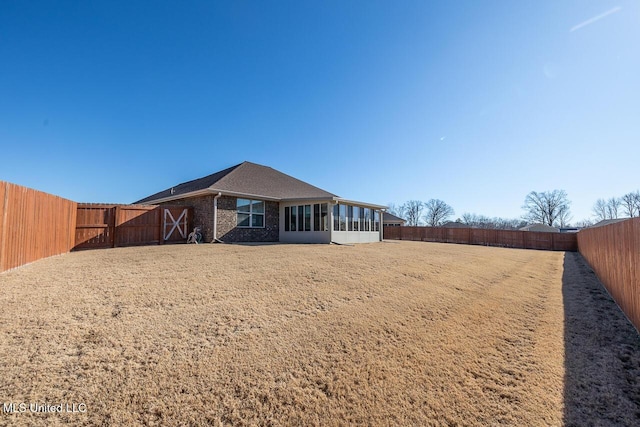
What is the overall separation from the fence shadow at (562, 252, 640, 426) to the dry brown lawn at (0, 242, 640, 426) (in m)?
0.02

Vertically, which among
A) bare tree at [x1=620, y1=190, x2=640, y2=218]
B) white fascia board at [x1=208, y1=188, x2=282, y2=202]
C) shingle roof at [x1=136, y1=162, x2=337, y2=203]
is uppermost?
bare tree at [x1=620, y1=190, x2=640, y2=218]

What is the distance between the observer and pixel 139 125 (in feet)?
46.4

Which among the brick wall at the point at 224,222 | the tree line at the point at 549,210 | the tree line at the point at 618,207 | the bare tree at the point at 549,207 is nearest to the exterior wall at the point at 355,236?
the brick wall at the point at 224,222

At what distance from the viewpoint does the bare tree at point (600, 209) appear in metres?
56.1

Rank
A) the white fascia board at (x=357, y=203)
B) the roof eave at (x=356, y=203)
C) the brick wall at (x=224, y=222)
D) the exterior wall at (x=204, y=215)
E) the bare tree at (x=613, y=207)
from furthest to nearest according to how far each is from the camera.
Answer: the bare tree at (x=613, y=207) → the white fascia board at (x=357, y=203) → the roof eave at (x=356, y=203) → the brick wall at (x=224, y=222) → the exterior wall at (x=204, y=215)

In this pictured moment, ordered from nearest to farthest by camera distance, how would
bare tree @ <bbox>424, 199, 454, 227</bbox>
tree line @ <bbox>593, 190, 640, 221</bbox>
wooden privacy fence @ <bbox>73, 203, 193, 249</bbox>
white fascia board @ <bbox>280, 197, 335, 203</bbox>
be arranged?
wooden privacy fence @ <bbox>73, 203, 193, 249</bbox> < white fascia board @ <bbox>280, 197, 335, 203</bbox> < tree line @ <bbox>593, 190, 640, 221</bbox> < bare tree @ <bbox>424, 199, 454, 227</bbox>

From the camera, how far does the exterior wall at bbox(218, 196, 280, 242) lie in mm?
12906

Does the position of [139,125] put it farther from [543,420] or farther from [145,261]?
[543,420]

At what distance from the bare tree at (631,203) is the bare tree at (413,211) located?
125 ft

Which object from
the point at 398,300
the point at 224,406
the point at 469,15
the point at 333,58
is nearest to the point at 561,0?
the point at 469,15

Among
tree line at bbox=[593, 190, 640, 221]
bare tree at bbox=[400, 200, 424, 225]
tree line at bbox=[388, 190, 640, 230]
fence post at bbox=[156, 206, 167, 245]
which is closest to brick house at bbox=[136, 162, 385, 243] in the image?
fence post at bbox=[156, 206, 167, 245]

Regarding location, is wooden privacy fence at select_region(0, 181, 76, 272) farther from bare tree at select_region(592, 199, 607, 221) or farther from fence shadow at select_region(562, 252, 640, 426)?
bare tree at select_region(592, 199, 607, 221)

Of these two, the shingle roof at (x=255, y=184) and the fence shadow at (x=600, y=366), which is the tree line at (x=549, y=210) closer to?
the shingle roof at (x=255, y=184)

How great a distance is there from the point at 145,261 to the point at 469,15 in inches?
493
